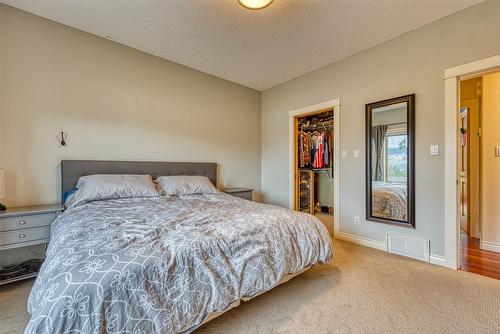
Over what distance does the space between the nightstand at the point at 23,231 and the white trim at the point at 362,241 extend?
11.3 ft

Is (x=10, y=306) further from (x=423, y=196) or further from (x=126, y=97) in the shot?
(x=423, y=196)

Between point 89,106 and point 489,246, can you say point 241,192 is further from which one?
point 489,246

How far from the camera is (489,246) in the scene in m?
2.92

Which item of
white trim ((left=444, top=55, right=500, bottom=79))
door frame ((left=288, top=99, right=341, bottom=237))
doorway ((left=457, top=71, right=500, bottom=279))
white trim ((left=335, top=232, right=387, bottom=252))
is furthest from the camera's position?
door frame ((left=288, top=99, right=341, bottom=237))

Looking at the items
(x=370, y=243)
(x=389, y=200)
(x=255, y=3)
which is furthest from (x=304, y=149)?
(x=255, y=3)

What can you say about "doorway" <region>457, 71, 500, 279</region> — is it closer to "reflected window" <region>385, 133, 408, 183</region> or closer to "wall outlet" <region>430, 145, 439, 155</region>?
"wall outlet" <region>430, 145, 439, 155</region>

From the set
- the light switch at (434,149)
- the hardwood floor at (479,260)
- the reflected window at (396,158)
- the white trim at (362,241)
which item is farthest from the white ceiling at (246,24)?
the hardwood floor at (479,260)

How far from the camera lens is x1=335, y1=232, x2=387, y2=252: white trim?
297 centimetres

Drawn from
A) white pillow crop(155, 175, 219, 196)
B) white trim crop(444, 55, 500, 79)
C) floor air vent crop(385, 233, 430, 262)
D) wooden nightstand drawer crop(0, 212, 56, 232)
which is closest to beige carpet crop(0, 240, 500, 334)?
floor air vent crop(385, 233, 430, 262)

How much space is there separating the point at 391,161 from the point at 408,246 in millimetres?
1011

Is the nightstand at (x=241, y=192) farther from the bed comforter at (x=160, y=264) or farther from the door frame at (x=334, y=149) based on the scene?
the bed comforter at (x=160, y=264)

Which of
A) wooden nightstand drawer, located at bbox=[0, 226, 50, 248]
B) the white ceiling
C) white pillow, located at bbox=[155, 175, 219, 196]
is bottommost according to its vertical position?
wooden nightstand drawer, located at bbox=[0, 226, 50, 248]

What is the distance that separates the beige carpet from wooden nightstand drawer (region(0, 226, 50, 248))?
39 centimetres

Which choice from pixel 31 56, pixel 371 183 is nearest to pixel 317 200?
pixel 371 183
